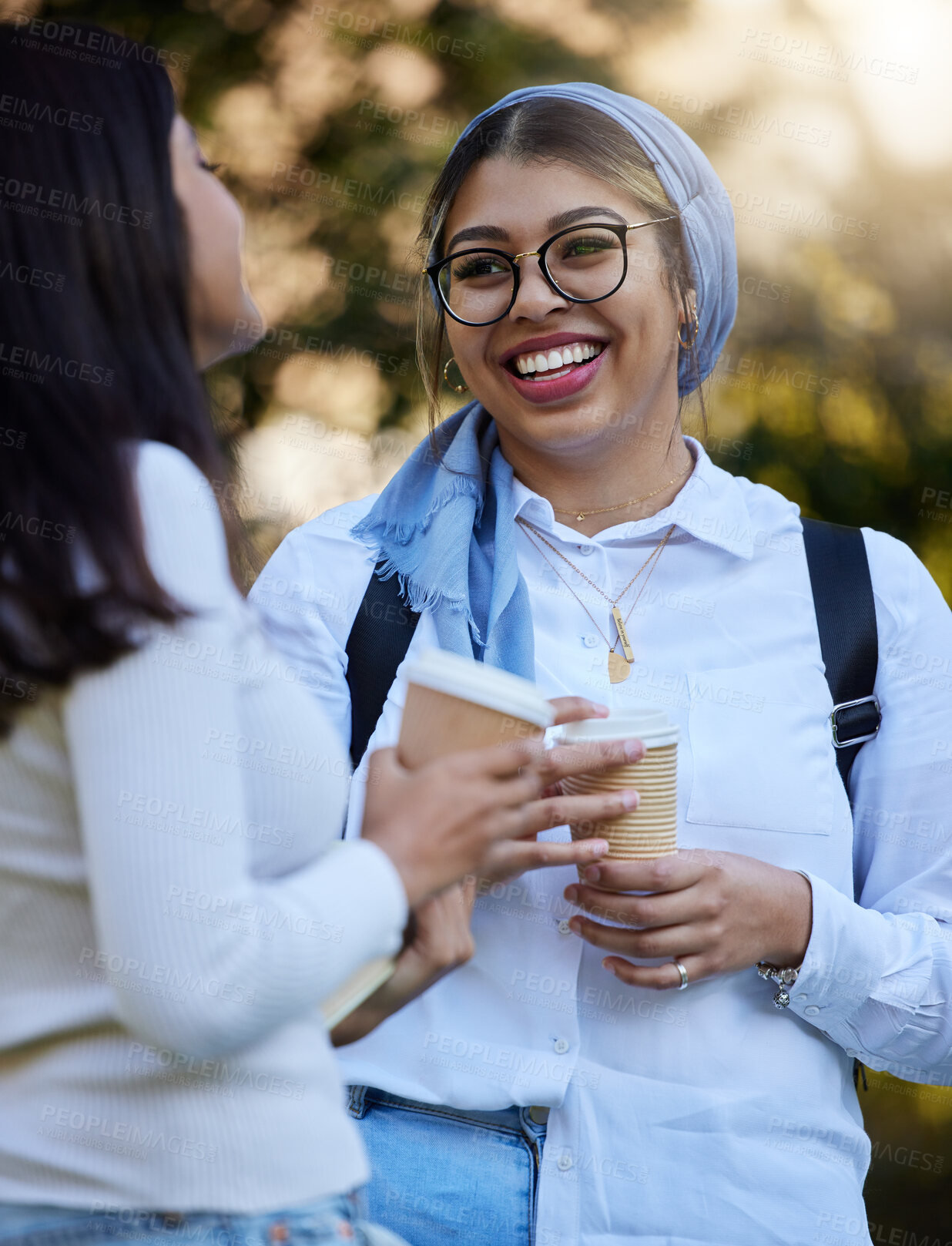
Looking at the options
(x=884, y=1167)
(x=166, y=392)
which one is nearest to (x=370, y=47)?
(x=166, y=392)

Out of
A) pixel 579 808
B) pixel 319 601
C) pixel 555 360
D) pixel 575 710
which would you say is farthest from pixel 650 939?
pixel 555 360

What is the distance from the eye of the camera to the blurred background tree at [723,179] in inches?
158

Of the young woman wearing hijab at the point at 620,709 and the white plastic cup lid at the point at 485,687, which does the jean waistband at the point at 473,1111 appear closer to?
the young woman wearing hijab at the point at 620,709

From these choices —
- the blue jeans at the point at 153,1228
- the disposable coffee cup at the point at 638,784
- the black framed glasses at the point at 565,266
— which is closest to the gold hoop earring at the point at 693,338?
the black framed glasses at the point at 565,266

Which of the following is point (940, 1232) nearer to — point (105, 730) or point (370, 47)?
point (105, 730)

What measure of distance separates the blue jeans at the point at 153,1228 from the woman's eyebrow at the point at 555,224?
5.71ft

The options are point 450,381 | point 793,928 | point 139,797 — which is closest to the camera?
point 139,797

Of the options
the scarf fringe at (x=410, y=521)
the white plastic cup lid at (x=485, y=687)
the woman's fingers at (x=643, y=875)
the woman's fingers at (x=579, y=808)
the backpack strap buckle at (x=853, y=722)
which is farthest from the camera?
the scarf fringe at (x=410, y=521)

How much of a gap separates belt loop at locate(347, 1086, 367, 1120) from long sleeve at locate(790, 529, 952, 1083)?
0.74 metres

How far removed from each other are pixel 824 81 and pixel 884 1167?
407 cm

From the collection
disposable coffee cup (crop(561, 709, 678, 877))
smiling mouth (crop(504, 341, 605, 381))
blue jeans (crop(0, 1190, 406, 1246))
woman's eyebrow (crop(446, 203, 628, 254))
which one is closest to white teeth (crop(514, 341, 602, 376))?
smiling mouth (crop(504, 341, 605, 381))

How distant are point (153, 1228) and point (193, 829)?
0.41 metres

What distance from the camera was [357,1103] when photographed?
1.85 metres

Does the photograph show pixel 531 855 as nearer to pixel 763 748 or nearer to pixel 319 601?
pixel 763 748
